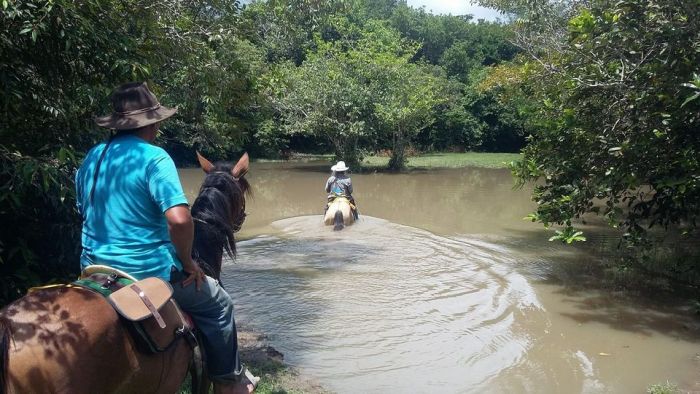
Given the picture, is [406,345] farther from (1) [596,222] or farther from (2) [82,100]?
(1) [596,222]

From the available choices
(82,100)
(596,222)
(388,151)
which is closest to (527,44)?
(596,222)

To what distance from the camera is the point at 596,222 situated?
16.1 meters

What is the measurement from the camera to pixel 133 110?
3291mm

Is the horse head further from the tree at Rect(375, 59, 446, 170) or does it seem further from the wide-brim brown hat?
the tree at Rect(375, 59, 446, 170)

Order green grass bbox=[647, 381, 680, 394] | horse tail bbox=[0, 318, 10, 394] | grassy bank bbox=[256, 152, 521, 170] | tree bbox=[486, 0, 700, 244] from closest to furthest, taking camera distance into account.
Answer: horse tail bbox=[0, 318, 10, 394] → green grass bbox=[647, 381, 680, 394] → tree bbox=[486, 0, 700, 244] → grassy bank bbox=[256, 152, 521, 170]

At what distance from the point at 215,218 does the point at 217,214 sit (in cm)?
5

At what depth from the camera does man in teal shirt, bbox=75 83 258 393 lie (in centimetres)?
303

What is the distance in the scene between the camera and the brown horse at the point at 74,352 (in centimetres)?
260

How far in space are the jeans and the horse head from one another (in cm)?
28

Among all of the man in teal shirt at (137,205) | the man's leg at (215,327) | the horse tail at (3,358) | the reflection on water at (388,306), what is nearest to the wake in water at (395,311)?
the reflection on water at (388,306)

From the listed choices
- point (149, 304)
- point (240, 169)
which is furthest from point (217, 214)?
point (149, 304)

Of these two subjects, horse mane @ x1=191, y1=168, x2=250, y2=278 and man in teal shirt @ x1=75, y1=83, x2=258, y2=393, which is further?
horse mane @ x1=191, y1=168, x2=250, y2=278

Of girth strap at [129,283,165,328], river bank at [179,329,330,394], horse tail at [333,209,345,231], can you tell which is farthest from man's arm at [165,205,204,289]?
horse tail at [333,209,345,231]

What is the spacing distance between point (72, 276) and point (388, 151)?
3466 centimetres
